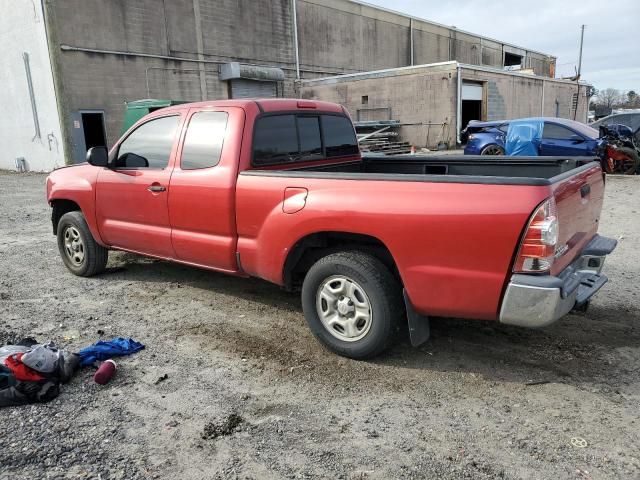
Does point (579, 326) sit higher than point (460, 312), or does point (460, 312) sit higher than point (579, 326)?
point (460, 312)

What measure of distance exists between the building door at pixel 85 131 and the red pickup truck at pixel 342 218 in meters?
14.6

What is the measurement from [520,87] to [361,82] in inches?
367

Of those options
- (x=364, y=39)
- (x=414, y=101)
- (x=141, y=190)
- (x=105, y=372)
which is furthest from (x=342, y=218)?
(x=364, y=39)

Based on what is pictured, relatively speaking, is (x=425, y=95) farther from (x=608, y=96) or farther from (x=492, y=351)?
(x=608, y=96)

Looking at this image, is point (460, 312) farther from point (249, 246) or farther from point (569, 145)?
point (569, 145)

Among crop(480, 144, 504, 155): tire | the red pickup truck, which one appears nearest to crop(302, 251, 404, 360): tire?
the red pickup truck

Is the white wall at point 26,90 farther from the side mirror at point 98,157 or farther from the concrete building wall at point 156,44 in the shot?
the side mirror at point 98,157

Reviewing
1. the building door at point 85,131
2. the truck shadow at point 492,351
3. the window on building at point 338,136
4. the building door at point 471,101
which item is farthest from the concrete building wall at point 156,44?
the truck shadow at point 492,351

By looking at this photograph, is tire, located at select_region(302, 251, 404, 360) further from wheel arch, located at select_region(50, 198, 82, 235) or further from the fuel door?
wheel arch, located at select_region(50, 198, 82, 235)

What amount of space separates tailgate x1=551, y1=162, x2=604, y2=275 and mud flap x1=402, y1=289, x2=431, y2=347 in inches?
35.9

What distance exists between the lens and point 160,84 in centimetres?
2170

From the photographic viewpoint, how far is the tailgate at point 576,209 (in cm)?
319

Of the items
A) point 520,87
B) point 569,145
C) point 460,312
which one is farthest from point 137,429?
point 520,87

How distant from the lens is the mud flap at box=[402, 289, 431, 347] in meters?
3.46
